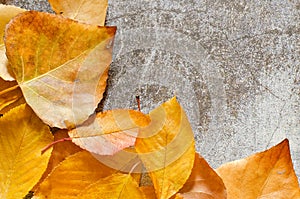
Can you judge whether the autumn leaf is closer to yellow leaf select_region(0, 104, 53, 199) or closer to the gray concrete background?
the gray concrete background

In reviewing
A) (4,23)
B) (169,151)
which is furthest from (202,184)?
(4,23)

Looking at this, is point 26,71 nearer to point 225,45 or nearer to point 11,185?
point 11,185

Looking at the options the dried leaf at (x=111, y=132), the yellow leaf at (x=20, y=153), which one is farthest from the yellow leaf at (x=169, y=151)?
the yellow leaf at (x=20, y=153)

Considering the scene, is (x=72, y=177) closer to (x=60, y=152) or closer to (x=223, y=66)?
(x=60, y=152)

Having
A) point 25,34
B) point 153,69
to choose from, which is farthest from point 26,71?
point 153,69

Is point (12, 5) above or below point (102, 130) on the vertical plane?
above

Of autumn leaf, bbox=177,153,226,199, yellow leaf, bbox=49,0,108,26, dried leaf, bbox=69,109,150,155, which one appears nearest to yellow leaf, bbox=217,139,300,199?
autumn leaf, bbox=177,153,226,199
